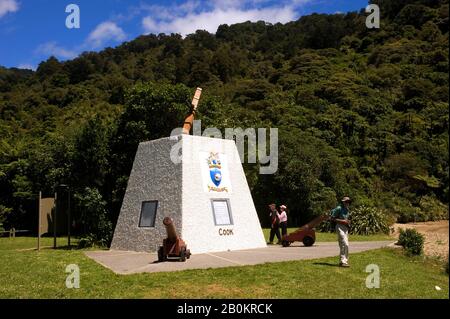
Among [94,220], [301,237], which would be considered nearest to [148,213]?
[94,220]

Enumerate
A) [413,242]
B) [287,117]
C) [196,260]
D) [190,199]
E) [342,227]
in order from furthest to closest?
1. [287,117]
2. [190,199]
3. [413,242]
4. [196,260]
5. [342,227]

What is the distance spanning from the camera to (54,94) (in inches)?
2448

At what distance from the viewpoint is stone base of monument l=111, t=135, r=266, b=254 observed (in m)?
14.1

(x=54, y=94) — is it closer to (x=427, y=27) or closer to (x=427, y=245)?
(x=427, y=27)

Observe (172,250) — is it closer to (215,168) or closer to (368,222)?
(215,168)

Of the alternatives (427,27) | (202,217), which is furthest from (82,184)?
(427,27)

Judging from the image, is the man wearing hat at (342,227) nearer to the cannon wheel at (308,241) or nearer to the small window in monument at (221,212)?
the small window in monument at (221,212)

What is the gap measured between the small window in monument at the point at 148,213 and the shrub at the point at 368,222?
13109 mm

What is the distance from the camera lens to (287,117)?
42.9 m

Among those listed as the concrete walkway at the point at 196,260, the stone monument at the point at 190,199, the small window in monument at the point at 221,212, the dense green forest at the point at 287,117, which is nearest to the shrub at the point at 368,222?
the dense green forest at the point at 287,117

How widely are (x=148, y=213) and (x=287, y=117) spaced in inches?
1164

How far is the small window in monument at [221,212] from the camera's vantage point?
14720 mm

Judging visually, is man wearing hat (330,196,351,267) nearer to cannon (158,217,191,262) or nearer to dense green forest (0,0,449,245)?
dense green forest (0,0,449,245)

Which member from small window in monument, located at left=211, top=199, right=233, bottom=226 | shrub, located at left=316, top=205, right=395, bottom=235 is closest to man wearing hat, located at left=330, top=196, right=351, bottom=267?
small window in monument, located at left=211, top=199, right=233, bottom=226
